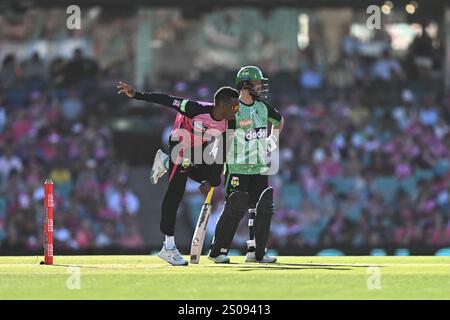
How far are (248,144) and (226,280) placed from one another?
8.30 feet

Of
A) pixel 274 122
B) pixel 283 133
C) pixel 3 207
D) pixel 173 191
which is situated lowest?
pixel 3 207

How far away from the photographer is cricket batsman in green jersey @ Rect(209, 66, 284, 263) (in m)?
14.2

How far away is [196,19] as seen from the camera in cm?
3108

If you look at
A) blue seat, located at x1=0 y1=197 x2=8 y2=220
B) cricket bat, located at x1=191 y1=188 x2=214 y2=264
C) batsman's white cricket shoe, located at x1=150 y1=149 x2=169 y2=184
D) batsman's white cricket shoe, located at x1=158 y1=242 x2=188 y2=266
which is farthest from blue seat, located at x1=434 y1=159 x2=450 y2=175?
batsman's white cricket shoe, located at x1=158 y1=242 x2=188 y2=266

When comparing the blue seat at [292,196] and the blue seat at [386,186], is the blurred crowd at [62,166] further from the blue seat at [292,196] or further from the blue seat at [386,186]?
the blue seat at [386,186]

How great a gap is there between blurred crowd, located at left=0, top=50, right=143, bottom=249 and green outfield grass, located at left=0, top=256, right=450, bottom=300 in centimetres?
875

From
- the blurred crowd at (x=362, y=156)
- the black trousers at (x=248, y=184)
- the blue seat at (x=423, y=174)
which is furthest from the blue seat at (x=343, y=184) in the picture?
the black trousers at (x=248, y=184)

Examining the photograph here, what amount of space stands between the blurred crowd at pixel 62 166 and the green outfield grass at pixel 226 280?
8.75 meters

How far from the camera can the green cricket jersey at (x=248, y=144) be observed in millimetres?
14352

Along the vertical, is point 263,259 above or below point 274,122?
below

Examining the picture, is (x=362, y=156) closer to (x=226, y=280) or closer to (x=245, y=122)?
(x=245, y=122)

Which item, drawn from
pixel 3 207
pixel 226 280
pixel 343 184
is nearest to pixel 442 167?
pixel 343 184

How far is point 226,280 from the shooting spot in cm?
1230
